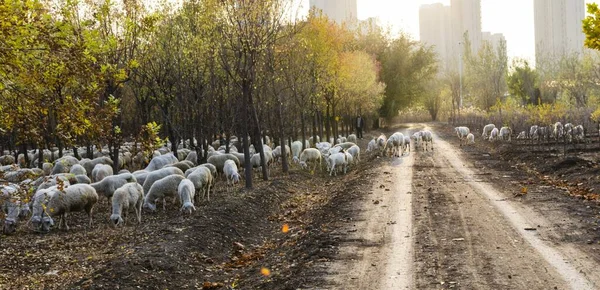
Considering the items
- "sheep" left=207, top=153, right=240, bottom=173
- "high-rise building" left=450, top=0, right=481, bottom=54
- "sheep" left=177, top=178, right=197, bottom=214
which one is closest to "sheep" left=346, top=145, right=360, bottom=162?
"sheep" left=207, top=153, right=240, bottom=173

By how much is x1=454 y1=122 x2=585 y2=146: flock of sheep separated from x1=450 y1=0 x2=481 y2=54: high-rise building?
13316cm

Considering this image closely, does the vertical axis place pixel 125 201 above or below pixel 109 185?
below

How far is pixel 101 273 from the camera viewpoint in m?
11.5

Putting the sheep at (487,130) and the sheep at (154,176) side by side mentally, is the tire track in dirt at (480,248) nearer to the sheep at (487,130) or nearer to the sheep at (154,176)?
the sheep at (154,176)

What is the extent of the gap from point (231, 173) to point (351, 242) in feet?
41.6

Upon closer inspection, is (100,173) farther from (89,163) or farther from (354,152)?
(354,152)

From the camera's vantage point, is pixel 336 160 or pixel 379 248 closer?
pixel 379 248

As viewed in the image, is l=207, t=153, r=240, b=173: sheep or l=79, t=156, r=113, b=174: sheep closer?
l=207, t=153, r=240, b=173: sheep

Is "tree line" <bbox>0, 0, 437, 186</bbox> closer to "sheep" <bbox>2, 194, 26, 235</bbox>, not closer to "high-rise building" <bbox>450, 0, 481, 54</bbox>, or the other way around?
"sheep" <bbox>2, 194, 26, 235</bbox>

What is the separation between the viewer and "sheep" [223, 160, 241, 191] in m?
25.0

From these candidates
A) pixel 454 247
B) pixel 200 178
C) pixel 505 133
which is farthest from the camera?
pixel 505 133

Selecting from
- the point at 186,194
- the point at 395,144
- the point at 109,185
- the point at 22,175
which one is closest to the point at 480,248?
the point at 22,175

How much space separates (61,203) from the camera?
17.2 m

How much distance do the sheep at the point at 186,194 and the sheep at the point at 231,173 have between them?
5.69 m
